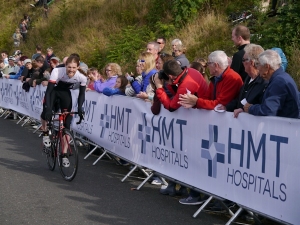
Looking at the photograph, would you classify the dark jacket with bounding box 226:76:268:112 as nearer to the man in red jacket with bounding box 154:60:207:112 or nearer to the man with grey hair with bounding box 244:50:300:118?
the man with grey hair with bounding box 244:50:300:118

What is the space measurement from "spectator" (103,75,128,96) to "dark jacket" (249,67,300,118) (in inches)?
188

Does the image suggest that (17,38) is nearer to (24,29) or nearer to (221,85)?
(24,29)

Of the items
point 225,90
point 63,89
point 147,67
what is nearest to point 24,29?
point 63,89

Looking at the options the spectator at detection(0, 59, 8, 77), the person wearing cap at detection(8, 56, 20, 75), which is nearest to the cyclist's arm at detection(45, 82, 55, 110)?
the spectator at detection(0, 59, 8, 77)

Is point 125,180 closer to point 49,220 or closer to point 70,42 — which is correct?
point 49,220

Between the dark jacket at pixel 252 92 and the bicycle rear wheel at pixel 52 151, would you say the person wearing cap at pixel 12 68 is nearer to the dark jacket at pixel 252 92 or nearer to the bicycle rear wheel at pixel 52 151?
the bicycle rear wheel at pixel 52 151

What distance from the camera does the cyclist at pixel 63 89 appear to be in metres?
10.9

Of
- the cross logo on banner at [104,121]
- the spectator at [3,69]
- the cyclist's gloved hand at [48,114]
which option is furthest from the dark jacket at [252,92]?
the spectator at [3,69]

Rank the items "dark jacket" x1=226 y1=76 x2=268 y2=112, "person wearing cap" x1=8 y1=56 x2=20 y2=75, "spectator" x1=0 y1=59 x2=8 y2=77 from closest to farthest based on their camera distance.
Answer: "dark jacket" x1=226 y1=76 x2=268 y2=112 → "person wearing cap" x1=8 y1=56 x2=20 y2=75 → "spectator" x1=0 y1=59 x2=8 y2=77

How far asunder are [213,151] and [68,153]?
131 inches

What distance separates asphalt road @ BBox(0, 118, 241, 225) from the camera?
314 inches

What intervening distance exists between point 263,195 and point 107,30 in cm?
2345

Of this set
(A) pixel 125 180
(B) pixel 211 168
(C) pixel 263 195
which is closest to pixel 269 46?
(A) pixel 125 180

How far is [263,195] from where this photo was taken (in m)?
7.00
